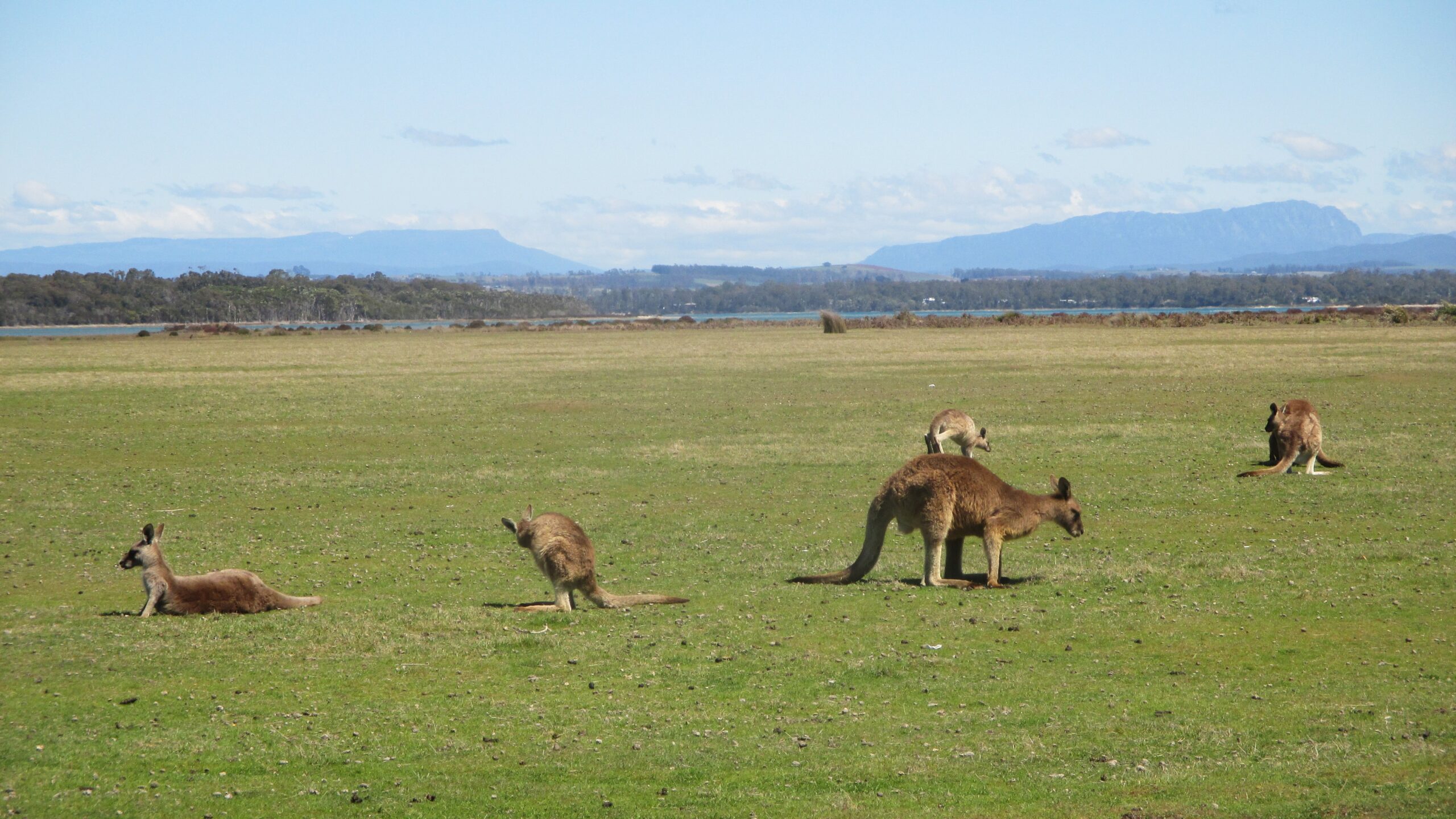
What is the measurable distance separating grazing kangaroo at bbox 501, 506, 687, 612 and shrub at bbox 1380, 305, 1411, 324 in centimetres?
7604

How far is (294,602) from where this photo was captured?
36.4ft

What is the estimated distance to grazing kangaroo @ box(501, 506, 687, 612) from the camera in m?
10.6

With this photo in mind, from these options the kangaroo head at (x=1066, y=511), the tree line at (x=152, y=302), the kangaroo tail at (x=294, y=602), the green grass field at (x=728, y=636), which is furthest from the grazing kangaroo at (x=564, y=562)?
the tree line at (x=152, y=302)

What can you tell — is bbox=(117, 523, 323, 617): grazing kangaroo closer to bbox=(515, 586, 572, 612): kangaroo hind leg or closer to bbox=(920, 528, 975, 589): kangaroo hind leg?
bbox=(515, 586, 572, 612): kangaroo hind leg

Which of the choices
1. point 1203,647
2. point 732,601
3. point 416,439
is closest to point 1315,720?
point 1203,647

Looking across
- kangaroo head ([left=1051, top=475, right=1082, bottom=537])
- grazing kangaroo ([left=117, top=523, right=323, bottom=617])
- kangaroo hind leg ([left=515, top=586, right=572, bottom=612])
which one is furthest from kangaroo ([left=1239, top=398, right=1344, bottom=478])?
grazing kangaroo ([left=117, top=523, right=323, bottom=617])

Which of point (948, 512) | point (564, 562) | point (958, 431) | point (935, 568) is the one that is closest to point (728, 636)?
point (564, 562)

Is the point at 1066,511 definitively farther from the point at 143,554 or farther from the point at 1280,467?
the point at 143,554

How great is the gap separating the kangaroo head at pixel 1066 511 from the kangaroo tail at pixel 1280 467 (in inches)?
290

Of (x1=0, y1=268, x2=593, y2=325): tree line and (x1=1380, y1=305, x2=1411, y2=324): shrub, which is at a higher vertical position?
(x1=0, y1=268, x2=593, y2=325): tree line

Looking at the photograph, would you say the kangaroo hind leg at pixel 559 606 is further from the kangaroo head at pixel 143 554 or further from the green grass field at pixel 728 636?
the kangaroo head at pixel 143 554

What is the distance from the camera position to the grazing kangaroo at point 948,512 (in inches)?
437

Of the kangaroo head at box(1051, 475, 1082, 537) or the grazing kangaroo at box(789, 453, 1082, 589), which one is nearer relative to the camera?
the grazing kangaroo at box(789, 453, 1082, 589)

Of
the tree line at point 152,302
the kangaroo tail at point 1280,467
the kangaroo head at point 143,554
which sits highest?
the tree line at point 152,302
